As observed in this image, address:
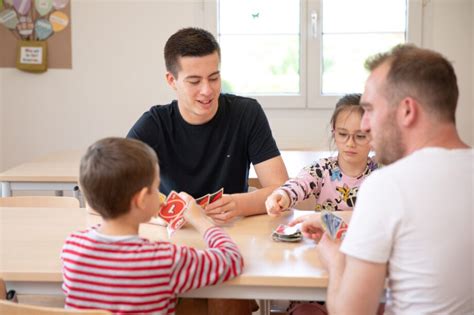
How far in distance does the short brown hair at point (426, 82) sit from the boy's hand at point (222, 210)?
2.83 feet

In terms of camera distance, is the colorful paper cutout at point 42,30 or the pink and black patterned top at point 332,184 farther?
the colorful paper cutout at point 42,30

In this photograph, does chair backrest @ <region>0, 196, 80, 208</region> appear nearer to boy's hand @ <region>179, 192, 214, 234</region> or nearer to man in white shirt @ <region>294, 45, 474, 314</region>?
boy's hand @ <region>179, 192, 214, 234</region>

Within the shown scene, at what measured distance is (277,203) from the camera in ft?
7.37

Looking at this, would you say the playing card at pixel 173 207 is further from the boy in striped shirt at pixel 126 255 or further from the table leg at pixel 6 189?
the table leg at pixel 6 189

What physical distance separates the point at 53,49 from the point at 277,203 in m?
3.52

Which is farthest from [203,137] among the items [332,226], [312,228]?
[332,226]

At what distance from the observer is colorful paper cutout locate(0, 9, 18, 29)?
5219 mm

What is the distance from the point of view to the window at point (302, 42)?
503cm

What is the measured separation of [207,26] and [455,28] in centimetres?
184

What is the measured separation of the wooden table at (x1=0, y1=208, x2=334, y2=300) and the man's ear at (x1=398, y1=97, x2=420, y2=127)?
43 cm

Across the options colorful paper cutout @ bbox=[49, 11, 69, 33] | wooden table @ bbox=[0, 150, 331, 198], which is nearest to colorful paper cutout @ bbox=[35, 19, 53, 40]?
colorful paper cutout @ bbox=[49, 11, 69, 33]

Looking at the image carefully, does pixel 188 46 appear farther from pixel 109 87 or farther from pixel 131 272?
pixel 109 87

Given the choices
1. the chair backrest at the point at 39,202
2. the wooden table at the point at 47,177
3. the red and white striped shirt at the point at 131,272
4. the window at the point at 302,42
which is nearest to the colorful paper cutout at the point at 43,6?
the window at the point at 302,42

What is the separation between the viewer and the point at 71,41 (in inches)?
206
